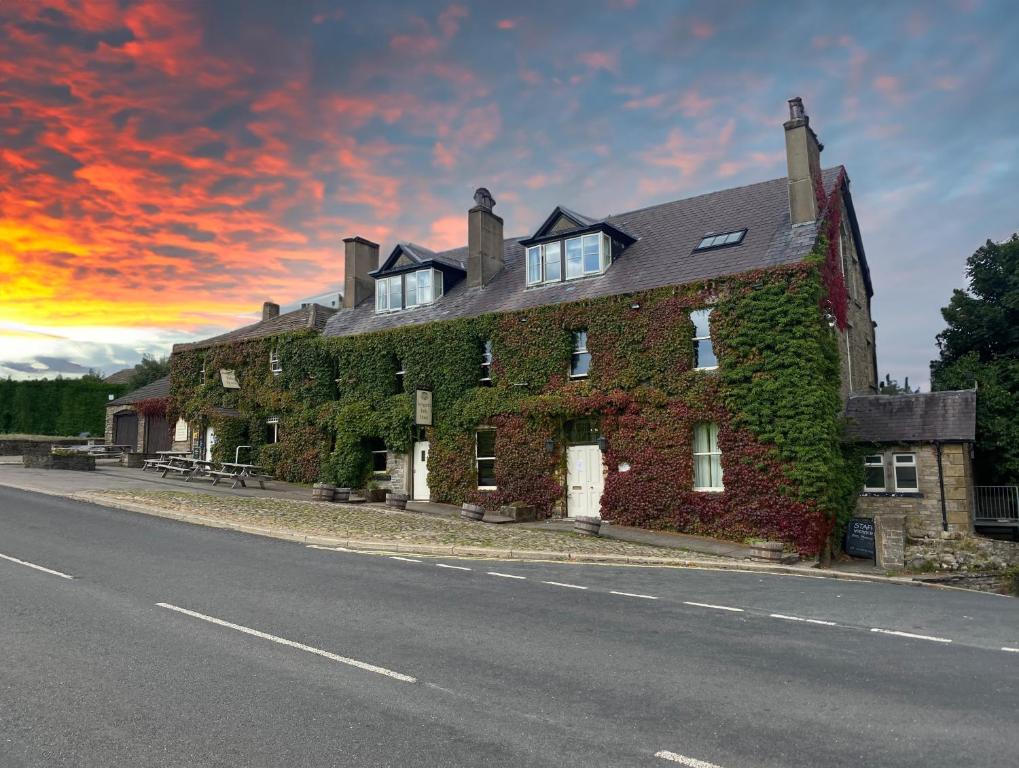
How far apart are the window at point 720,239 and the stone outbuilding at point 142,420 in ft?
91.6

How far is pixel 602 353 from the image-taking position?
23.0 m

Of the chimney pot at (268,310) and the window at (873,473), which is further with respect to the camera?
the chimney pot at (268,310)

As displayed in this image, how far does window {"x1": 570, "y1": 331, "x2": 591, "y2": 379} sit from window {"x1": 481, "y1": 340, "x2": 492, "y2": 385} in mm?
3230

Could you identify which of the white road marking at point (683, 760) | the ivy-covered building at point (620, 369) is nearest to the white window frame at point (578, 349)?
the ivy-covered building at point (620, 369)

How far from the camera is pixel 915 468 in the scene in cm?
2080

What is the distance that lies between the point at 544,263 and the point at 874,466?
1258 cm

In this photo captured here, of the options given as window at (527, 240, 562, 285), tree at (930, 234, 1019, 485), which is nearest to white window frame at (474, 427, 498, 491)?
window at (527, 240, 562, 285)

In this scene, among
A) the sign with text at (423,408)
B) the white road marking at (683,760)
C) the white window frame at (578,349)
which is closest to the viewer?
the white road marking at (683,760)

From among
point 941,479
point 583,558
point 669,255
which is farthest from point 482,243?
point 941,479

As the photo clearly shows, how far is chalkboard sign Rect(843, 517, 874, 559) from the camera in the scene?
20.8 metres

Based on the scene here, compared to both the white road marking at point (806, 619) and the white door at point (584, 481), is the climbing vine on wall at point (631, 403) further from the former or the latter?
the white road marking at point (806, 619)

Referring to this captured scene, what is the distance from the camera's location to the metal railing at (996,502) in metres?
24.2

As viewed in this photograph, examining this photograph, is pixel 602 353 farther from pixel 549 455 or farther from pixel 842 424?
→ pixel 842 424

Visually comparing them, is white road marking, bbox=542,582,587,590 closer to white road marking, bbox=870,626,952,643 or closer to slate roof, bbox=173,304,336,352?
white road marking, bbox=870,626,952,643
